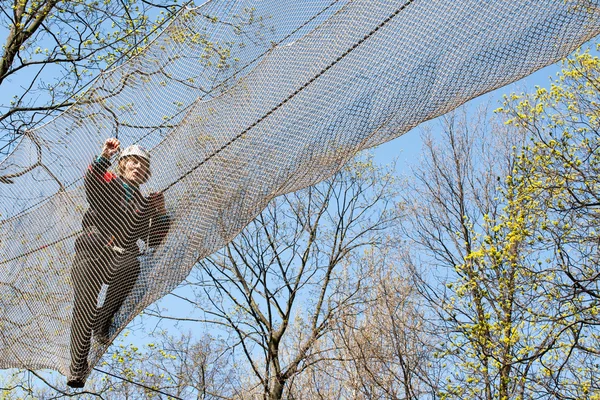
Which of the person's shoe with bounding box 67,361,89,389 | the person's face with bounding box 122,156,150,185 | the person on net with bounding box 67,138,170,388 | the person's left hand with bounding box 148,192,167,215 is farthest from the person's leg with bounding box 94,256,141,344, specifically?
the person's face with bounding box 122,156,150,185

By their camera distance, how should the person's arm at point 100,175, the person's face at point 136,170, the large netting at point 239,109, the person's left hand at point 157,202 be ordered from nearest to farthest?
the large netting at point 239,109
the person's left hand at point 157,202
the person's face at point 136,170
the person's arm at point 100,175

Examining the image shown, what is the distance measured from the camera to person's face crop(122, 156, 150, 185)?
3.13 m

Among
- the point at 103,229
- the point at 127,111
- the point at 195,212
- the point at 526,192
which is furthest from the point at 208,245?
the point at 526,192

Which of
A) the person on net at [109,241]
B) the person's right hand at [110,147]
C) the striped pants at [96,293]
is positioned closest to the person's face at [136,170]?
the person on net at [109,241]

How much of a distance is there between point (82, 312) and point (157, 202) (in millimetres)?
684

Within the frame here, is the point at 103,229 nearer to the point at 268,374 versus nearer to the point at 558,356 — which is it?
the point at 558,356

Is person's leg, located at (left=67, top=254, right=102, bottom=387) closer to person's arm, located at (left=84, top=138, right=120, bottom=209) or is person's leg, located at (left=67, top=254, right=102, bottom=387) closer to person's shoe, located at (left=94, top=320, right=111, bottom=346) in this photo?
person's shoe, located at (left=94, top=320, right=111, bottom=346)

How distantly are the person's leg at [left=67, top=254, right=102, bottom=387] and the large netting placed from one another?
0.10ft

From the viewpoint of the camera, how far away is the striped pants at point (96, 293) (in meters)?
3.08

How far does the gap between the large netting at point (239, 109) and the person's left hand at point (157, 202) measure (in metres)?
0.03

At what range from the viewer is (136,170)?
3.14 m

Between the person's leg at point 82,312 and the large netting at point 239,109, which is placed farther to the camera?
the person's leg at point 82,312

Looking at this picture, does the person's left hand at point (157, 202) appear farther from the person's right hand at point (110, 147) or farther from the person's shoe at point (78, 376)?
the person's shoe at point (78, 376)

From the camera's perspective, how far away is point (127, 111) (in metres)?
3.29
